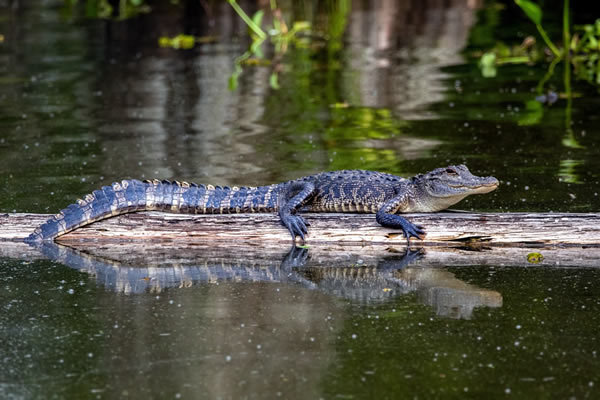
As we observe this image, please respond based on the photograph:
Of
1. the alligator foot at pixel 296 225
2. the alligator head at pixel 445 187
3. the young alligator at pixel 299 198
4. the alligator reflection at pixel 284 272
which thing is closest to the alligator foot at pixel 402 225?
the young alligator at pixel 299 198

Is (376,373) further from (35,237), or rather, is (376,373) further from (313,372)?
(35,237)

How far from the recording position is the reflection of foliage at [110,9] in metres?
23.6

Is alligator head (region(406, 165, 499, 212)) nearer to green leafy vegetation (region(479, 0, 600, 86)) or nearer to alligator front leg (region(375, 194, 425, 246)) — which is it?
alligator front leg (region(375, 194, 425, 246))

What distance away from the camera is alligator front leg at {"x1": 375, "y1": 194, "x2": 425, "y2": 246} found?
22.7 feet

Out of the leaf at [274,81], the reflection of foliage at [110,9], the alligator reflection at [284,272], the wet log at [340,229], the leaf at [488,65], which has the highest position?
the reflection of foliage at [110,9]

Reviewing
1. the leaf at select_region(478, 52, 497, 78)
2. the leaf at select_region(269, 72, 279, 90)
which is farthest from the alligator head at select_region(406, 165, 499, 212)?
the leaf at select_region(478, 52, 497, 78)

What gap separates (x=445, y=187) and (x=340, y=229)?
2.83 ft

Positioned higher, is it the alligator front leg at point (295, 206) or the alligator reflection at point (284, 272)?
the alligator front leg at point (295, 206)

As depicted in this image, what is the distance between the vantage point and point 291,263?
674 cm

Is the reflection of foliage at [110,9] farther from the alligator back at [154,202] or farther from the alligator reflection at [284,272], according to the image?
the alligator reflection at [284,272]

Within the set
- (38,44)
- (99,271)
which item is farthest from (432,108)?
(38,44)

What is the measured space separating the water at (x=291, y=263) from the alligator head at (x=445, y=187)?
537mm

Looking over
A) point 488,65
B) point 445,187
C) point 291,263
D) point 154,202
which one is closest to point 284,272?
point 291,263

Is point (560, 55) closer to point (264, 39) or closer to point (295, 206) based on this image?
point (264, 39)
